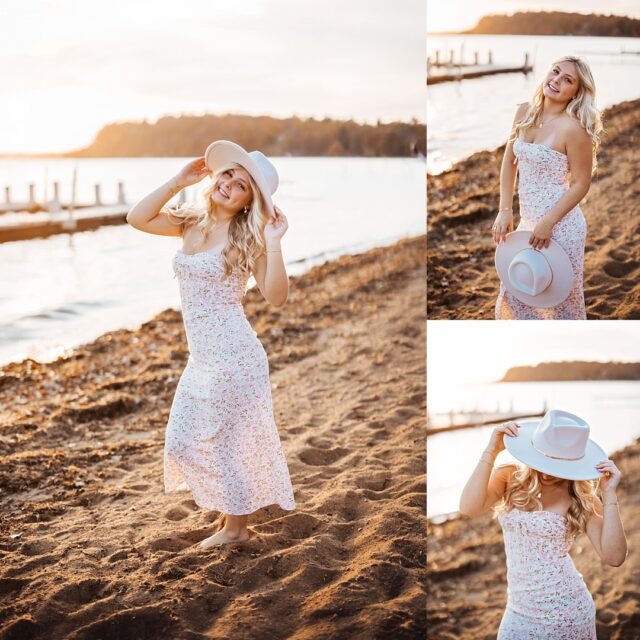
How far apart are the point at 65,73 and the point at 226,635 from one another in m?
3.89

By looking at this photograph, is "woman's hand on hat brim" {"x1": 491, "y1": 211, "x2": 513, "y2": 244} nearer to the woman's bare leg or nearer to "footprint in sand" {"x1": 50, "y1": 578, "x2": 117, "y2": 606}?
the woman's bare leg

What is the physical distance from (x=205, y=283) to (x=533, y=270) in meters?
1.05

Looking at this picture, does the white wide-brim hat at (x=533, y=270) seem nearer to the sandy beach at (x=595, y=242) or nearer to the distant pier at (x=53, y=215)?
the sandy beach at (x=595, y=242)

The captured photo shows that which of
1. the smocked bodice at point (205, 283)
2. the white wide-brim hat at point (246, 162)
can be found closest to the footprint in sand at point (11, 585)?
the smocked bodice at point (205, 283)

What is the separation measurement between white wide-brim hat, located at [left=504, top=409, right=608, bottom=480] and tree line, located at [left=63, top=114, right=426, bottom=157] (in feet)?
13.2

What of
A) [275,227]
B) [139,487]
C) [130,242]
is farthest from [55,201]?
[275,227]

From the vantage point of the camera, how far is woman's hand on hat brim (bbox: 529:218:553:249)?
2.84m

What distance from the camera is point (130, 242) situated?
654 centimetres

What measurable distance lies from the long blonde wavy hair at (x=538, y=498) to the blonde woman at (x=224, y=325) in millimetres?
904

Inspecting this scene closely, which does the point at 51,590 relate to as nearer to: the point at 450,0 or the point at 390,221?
the point at 450,0

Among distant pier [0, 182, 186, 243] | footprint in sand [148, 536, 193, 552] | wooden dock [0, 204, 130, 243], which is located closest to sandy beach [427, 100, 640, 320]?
footprint in sand [148, 536, 193, 552]

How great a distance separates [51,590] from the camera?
326 cm

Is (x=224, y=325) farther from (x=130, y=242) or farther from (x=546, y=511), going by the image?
(x=130, y=242)

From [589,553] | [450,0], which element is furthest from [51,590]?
[450,0]
